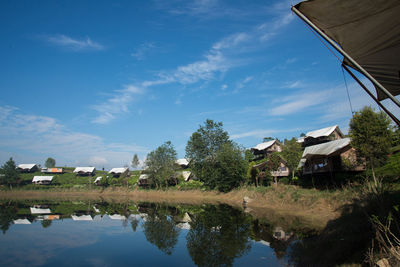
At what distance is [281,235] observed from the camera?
15953mm

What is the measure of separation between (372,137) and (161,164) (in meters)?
54.0

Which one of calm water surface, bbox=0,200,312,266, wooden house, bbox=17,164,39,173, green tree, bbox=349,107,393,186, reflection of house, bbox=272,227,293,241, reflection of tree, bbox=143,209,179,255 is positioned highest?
wooden house, bbox=17,164,39,173

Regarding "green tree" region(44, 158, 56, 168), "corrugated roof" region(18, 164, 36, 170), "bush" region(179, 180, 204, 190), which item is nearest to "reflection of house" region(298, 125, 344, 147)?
"bush" region(179, 180, 204, 190)

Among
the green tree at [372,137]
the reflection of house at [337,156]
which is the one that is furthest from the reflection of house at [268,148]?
the green tree at [372,137]

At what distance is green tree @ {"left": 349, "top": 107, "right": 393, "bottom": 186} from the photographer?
73.1ft

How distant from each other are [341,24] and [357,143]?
71.6 ft

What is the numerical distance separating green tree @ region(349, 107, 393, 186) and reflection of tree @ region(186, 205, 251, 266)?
13.4 metres

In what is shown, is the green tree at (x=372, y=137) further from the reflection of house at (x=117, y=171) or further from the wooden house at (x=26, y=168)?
the wooden house at (x=26, y=168)

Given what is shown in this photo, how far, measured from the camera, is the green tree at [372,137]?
2228 centimetres

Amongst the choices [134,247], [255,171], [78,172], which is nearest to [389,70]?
[134,247]

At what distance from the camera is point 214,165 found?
189 feet

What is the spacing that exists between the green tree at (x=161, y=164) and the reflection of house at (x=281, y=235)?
160 feet

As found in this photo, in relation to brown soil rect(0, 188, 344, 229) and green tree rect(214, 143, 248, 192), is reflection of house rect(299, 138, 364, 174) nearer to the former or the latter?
brown soil rect(0, 188, 344, 229)

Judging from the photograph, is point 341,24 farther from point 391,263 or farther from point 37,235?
point 37,235
